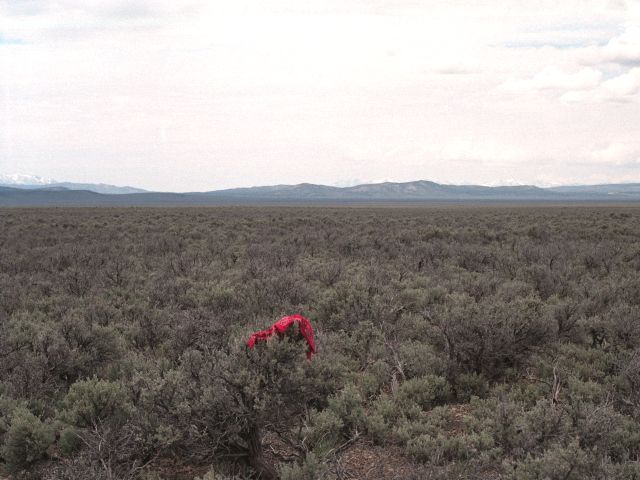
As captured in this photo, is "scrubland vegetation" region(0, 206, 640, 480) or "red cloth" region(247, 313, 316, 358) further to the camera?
"red cloth" region(247, 313, 316, 358)

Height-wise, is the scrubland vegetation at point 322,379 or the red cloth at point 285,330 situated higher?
the red cloth at point 285,330

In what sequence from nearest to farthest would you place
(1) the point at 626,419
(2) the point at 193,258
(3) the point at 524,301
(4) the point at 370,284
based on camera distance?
(1) the point at 626,419, (3) the point at 524,301, (4) the point at 370,284, (2) the point at 193,258

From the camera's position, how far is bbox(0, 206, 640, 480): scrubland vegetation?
4.49 meters

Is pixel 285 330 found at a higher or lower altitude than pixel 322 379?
higher

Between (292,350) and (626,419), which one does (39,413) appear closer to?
(292,350)

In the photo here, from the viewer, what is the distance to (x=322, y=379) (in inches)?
211

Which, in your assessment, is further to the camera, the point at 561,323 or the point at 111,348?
the point at 561,323

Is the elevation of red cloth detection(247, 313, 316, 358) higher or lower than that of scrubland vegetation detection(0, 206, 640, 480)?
higher

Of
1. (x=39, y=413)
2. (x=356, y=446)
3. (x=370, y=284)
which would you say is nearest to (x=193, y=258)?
(x=370, y=284)

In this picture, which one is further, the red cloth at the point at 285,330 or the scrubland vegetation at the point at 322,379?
the red cloth at the point at 285,330

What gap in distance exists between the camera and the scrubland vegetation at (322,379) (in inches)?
177

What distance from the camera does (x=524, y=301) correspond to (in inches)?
314

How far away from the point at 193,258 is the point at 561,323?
1052 centimetres

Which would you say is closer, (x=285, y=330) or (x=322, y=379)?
(x=285, y=330)
